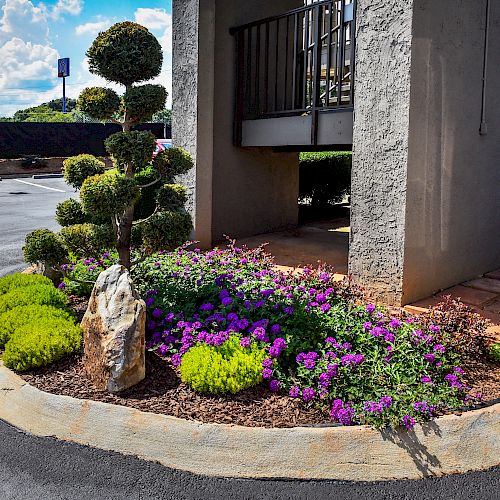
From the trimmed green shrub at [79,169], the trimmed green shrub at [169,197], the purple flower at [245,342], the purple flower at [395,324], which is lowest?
the purple flower at [245,342]

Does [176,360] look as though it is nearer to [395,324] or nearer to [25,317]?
[25,317]

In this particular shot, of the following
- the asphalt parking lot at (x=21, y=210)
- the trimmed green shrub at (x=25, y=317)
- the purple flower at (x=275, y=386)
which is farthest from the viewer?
the asphalt parking lot at (x=21, y=210)

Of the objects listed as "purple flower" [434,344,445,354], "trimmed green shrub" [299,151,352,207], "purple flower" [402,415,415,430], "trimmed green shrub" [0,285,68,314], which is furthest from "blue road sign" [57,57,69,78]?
"purple flower" [402,415,415,430]

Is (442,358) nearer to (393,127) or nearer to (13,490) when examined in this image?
(393,127)

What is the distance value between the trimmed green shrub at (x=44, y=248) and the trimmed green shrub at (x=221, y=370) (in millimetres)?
1765

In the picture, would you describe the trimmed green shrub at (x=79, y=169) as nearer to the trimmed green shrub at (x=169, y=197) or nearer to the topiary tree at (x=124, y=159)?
the topiary tree at (x=124, y=159)

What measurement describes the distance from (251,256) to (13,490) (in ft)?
11.9

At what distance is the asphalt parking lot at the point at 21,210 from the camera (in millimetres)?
8461

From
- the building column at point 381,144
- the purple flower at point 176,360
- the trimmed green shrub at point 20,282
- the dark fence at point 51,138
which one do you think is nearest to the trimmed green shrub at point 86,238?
the trimmed green shrub at point 20,282

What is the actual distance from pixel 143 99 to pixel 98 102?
0.38 meters

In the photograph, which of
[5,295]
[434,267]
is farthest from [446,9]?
[5,295]

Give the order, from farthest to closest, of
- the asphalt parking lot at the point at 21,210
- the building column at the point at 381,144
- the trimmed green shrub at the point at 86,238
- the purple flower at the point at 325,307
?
the asphalt parking lot at the point at 21,210, the building column at the point at 381,144, the trimmed green shrub at the point at 86,238, the purple flower at the point at 325,307

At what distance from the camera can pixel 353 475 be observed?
3.29 metres

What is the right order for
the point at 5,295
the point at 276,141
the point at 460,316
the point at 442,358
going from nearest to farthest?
the point at 442,358, the point at 460,316, the point at 5,295, the point at 276,141
